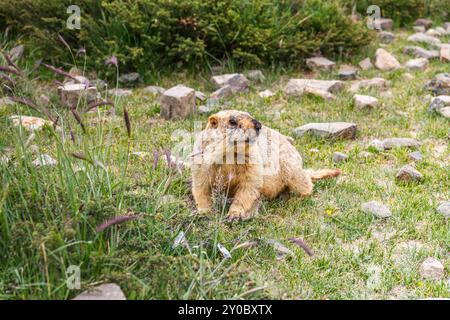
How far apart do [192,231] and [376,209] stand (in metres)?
1.69

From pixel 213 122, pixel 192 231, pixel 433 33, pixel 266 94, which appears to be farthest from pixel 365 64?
pixel 192 231

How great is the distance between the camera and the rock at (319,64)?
845 centimetres

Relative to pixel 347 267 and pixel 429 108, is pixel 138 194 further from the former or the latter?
pixel 429 108

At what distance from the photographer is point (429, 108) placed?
7.22m

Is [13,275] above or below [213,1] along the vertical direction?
below

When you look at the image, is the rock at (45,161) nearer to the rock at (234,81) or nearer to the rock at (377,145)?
the rock at (377,145)

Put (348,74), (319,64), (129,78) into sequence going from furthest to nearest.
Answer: (319,64)
(348,74)
(129,78)

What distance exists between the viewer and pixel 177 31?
26.6 ft

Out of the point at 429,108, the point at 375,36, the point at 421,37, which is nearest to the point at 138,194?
the point at 429,108

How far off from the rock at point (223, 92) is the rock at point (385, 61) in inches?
96.1

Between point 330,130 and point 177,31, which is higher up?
point 177,31

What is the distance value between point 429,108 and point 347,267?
3.68 meters

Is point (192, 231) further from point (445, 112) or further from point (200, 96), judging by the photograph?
point (445, 112)

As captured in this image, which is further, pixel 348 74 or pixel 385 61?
pixel 385 61
